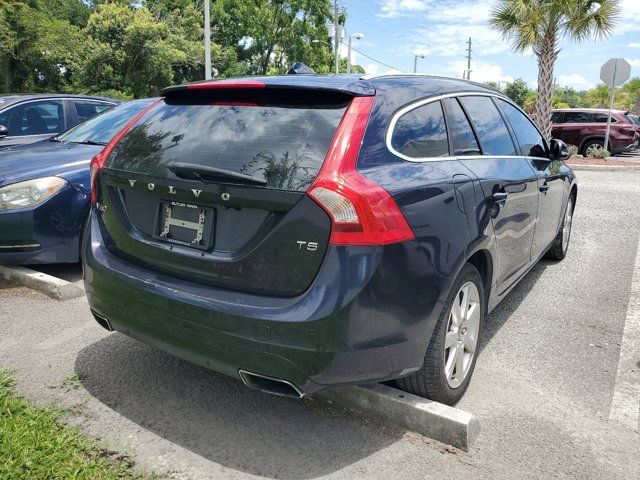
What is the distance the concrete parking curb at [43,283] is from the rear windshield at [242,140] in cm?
187

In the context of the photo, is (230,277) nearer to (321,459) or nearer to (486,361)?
(321,459)

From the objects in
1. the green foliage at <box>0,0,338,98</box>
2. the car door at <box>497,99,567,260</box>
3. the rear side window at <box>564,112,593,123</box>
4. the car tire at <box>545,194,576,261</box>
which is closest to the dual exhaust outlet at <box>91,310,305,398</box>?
the car door at <box>497,99,567,260</box>

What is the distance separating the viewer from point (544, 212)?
167 inches

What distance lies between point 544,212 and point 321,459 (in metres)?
2.76

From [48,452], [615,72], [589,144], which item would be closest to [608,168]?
[615,72]

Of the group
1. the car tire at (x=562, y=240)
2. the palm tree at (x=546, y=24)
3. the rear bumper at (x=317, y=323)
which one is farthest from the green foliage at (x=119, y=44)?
the rear bumper at (x=317, y=323)

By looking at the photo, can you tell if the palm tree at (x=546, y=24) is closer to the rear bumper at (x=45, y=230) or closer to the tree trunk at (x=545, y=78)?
the tree trunk at (x=545, y=78)

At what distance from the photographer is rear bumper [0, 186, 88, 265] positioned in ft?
14.2

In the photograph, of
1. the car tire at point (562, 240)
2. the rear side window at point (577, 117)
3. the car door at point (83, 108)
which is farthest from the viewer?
the rear side window at point (577, 117)

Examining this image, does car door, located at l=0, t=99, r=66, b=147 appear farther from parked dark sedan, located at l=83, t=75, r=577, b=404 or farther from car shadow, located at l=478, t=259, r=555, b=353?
car shadow, located at l=478, t=259, r=555, b=353

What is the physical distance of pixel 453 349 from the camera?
2.84 m

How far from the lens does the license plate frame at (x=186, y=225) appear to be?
242cm

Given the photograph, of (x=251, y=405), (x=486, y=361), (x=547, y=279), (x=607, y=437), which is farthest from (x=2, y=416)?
(x=547, y=279)

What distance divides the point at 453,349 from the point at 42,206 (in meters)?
3.37
